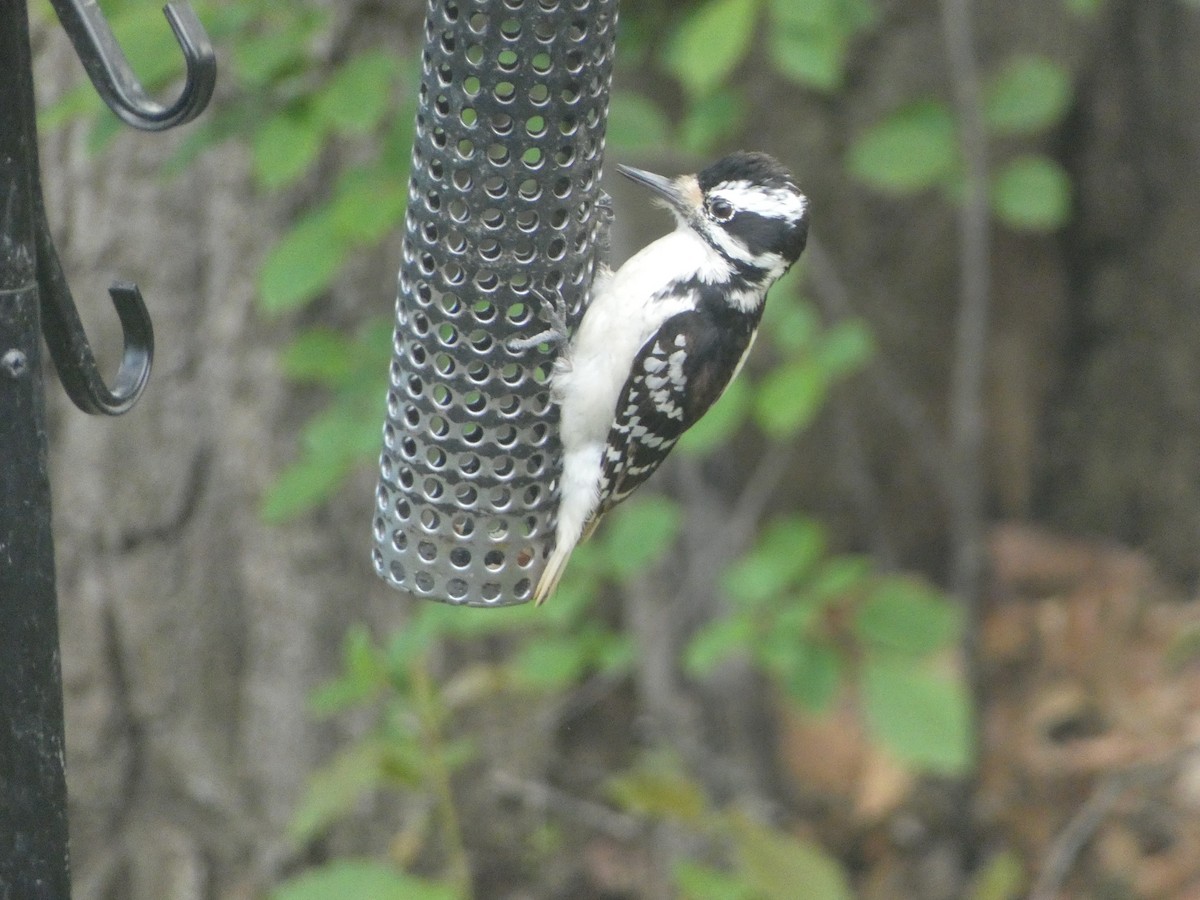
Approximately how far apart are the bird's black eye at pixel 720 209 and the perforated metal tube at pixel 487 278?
1.18 ft

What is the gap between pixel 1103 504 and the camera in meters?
7.72

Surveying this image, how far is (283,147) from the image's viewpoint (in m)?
3.77

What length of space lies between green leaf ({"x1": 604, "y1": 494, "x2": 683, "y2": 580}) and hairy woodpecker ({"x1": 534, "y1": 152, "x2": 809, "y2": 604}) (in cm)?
51

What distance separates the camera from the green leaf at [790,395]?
448 centimetres

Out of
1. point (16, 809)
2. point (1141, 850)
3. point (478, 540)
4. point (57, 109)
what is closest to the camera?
point (16, 809)

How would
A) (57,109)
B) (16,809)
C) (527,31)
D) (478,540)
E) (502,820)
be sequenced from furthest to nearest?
(502,820) → (57,109) → (478,540) → (527,31) → (16,809)

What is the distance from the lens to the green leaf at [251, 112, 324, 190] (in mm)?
3729

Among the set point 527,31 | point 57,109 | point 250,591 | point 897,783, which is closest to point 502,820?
point 250,591

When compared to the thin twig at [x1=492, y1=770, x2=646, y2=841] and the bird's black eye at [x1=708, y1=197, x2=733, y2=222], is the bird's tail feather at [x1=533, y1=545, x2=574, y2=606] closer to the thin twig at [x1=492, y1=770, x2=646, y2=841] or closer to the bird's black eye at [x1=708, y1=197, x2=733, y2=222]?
the bird's black eye at [x1=708, y1=197, x2=733, y2=222]

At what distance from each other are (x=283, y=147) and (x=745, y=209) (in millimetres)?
1054

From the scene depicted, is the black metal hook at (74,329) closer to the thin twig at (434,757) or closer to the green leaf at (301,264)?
the green leaf at (301,264)

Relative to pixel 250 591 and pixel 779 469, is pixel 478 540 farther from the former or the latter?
pixel 779 469

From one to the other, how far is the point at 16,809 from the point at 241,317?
3.04 metres

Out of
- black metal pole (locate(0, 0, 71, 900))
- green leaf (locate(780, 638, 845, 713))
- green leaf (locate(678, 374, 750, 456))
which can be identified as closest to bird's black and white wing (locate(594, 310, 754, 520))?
green leaf (locate(678, 374, 750, 456))
